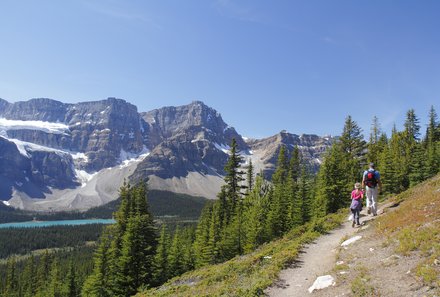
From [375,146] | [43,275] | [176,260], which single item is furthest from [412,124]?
[43,275]

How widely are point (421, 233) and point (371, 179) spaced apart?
7.58 m

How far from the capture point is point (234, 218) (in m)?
54.3

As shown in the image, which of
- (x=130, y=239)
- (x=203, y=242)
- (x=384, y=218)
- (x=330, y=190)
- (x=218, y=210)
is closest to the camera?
(x=384, y=218)

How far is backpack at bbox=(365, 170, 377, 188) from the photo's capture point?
70.9 ft

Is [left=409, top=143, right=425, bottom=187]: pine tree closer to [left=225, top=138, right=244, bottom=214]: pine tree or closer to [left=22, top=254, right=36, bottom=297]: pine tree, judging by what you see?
[left=225, top=138, right=244, bottom=214]: pine tree

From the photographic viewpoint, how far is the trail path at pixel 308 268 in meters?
13.8

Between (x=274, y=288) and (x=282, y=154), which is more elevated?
(x=282, y=154)

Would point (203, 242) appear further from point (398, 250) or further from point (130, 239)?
point (398, 250)

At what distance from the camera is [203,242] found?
55.7m

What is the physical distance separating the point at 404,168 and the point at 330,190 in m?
16.7

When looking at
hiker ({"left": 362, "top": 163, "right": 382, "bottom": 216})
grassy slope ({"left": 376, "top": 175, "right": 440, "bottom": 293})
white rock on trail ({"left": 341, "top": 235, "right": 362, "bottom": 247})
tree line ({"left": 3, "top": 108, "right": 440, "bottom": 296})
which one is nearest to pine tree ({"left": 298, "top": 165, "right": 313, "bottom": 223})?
tree line ({"left": 3, "top": 108, "right": 440, "bottom": 296})

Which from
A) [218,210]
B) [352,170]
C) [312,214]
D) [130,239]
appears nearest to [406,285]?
[130,239]

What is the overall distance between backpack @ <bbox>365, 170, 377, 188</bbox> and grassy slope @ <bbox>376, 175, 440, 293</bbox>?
2.44 meters

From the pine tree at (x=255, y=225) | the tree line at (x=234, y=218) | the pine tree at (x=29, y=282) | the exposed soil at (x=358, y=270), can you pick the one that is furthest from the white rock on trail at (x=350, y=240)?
the pine tree at (x=29, y=282)
